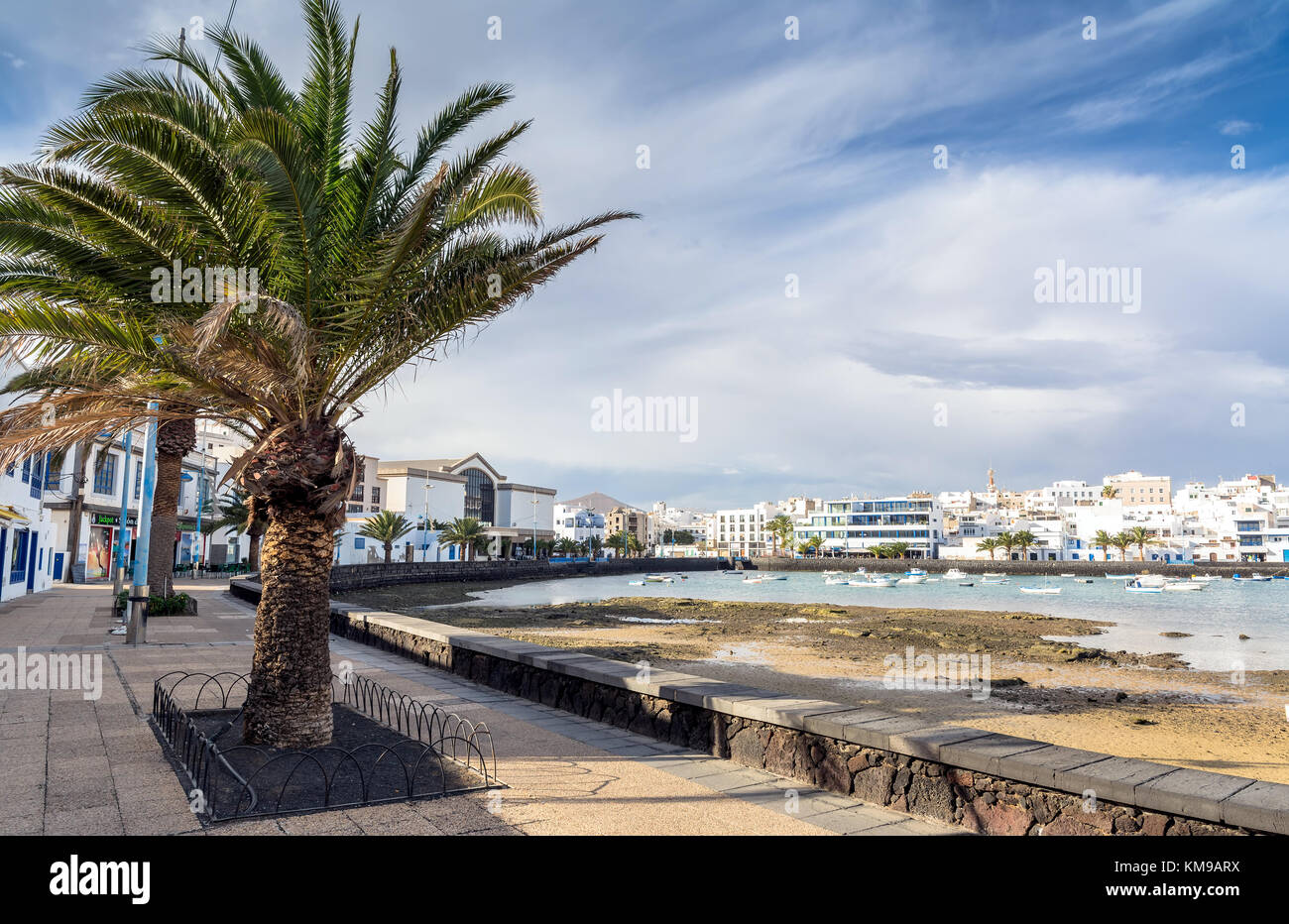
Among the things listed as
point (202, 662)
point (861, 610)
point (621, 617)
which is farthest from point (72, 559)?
point (861, 610)

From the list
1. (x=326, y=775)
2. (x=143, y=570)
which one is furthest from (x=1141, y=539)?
(x=326, y=775)

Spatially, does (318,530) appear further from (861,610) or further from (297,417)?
(861,610)

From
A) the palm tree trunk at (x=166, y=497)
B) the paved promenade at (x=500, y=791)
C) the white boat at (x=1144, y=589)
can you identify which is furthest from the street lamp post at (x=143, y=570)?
the white boat at (x=1144, y=589)

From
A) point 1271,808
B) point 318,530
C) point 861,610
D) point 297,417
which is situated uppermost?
point 297,417

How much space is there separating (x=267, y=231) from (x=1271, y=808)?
328 inches

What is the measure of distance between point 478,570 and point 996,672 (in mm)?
56843

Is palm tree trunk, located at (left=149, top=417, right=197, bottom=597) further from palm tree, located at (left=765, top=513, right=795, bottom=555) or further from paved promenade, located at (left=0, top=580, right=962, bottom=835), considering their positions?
palm tree, located at (left=765, top=513, right=795, bottom=555)

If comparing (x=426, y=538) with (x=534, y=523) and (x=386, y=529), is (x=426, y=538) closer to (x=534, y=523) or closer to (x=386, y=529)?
(x=386, y=529)

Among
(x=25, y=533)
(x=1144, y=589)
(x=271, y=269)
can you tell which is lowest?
(x=1144, y=589)

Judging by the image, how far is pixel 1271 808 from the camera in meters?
3.81

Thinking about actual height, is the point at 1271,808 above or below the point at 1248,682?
above

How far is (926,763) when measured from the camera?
536 cm

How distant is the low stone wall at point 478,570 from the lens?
156ft
